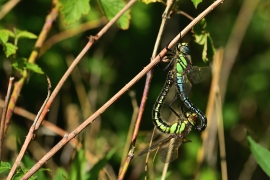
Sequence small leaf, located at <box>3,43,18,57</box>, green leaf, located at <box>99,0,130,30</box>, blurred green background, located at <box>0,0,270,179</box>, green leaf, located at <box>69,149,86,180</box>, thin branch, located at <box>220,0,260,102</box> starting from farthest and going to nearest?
thin branch, located at <box>220,0,260,102</box> < blurred green background, located at <box>0,0,270,179</box> < green leaf, located at <box>69,149,86,180</box> < green leaf, located at <box>99,0,130,30</box> < small leaf, located at <box>3,43,18,57</box>

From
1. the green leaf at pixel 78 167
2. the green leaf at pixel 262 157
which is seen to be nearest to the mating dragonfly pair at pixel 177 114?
the green leaf at pixel 262 157

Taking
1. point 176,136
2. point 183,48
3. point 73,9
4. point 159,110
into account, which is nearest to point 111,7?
point 73,9

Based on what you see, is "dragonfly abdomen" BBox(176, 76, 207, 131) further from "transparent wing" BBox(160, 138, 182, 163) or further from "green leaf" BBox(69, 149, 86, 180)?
"green leaf" BBox(69, 149, 86, 180)

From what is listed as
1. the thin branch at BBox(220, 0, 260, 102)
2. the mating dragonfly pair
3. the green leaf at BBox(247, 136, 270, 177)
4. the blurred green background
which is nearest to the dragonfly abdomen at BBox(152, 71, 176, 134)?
the mating dragonfly pair

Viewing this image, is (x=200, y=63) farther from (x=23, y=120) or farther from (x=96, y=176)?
(x=96, y=176)

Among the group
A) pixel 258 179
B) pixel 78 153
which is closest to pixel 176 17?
pixel 258 179

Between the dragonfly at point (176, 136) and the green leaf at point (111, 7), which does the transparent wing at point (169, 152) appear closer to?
the dragonfly at point (176, 136)

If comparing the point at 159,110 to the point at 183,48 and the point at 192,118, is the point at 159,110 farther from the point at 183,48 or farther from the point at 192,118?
the point at 183,48
